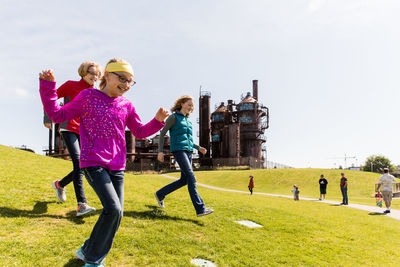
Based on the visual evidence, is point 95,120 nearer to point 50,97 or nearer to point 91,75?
point 50,97

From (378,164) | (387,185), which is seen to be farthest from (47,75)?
(378,164)

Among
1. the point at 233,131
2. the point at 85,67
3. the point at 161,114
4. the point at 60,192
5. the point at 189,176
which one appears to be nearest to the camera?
the point at 161,114

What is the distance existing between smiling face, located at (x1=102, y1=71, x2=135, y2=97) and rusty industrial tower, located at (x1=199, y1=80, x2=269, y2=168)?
47247 mm

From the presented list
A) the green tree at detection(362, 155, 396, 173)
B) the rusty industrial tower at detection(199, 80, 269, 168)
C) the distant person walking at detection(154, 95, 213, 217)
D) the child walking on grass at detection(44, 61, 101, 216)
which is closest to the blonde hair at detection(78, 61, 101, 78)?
the child walking on grass at detection(44, 61, 101, 216)

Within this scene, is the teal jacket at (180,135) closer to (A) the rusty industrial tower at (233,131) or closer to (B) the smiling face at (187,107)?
(B) the smiling face at (187,107)

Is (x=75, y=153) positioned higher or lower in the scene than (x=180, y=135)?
lower

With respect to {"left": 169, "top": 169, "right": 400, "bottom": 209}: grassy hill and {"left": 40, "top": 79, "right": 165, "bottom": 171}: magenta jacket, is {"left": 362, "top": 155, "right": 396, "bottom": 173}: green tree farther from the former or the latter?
{"left": 40, "top": 79, "right": 165, "bottom": 171}: magenta jacket

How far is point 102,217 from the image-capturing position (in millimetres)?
2908

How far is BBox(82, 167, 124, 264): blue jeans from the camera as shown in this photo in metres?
2.88

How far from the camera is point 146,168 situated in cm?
4412

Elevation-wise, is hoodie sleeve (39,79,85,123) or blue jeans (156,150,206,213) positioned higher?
hoodie sleeve (39,79,85,123)

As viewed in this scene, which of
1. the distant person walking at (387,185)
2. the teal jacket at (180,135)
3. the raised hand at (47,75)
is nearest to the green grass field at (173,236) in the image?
the teal jacket at (180,135)

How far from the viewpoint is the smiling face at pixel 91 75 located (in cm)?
453

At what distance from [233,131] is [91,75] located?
47.0m
